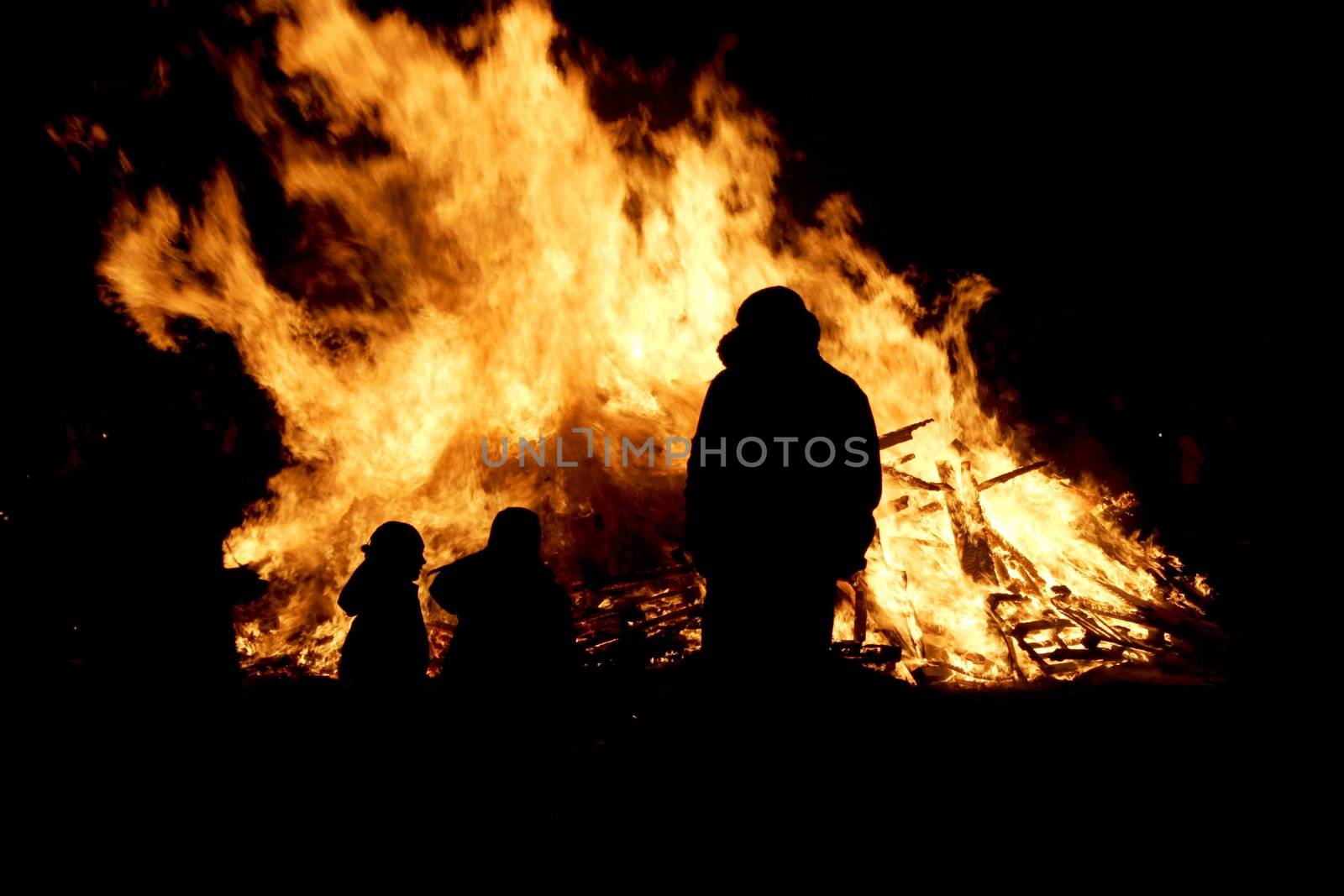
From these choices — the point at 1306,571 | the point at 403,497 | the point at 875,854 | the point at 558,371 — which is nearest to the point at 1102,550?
the point at 1306,571

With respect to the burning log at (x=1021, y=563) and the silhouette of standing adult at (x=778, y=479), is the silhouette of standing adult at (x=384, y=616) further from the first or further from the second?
the burning log at (x=1021, y=563)

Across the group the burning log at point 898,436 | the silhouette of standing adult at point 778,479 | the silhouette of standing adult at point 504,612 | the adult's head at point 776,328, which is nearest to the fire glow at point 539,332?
the burning log at point 898,436

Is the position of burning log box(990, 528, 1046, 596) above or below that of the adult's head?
below

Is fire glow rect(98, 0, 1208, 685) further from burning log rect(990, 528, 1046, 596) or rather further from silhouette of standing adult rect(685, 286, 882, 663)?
silhouette of standing adult rect(685, 286, 882, 663)

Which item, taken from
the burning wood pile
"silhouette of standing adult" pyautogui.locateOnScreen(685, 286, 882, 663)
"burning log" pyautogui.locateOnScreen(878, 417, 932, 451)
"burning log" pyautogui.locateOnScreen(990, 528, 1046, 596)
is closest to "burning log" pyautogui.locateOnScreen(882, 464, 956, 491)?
the burning wood pile

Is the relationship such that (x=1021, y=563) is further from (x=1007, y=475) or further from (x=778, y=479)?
(x=778, y=479)

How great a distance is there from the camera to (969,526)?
7535 mm

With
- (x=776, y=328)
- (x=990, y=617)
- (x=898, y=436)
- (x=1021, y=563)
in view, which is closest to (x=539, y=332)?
(x=898, y=436)

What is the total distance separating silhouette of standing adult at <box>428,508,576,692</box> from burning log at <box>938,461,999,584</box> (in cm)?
556

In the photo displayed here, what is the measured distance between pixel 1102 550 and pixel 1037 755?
18.5ft

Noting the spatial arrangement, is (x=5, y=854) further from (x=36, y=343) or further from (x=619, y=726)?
(x=36, y=343)

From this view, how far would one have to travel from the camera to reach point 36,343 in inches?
252

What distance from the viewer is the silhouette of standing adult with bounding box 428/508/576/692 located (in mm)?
3639

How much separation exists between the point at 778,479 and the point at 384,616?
2865 mm
